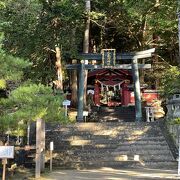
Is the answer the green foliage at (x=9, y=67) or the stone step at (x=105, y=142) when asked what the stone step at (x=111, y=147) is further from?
the green foliage at (x=9, y=67)

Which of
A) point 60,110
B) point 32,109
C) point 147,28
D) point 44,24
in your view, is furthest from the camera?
point 147,28

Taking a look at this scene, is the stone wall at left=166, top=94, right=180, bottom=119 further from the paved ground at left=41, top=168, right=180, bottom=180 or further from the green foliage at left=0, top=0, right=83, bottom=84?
the green foliage at left=0, top=0, right=83, bottom=84

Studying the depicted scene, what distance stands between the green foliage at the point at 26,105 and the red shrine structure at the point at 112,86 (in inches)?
657

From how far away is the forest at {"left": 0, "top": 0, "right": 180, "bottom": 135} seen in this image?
31.1 feet

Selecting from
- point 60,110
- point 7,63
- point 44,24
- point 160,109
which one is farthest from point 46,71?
point 7,63

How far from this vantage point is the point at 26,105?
31.6 feet

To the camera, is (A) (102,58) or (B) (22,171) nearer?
(B) (22,171)

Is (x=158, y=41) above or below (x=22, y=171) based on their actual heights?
above

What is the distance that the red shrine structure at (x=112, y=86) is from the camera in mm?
26922

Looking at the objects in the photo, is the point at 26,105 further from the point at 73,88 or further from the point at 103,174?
the point at 73,88

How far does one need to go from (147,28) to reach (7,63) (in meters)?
18.9

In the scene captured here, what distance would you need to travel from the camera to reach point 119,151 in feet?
45.5

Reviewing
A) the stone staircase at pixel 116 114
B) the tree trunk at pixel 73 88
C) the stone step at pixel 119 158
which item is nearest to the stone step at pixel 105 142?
the stone step at pixel 119 158

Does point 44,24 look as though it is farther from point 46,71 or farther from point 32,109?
point 32,109
